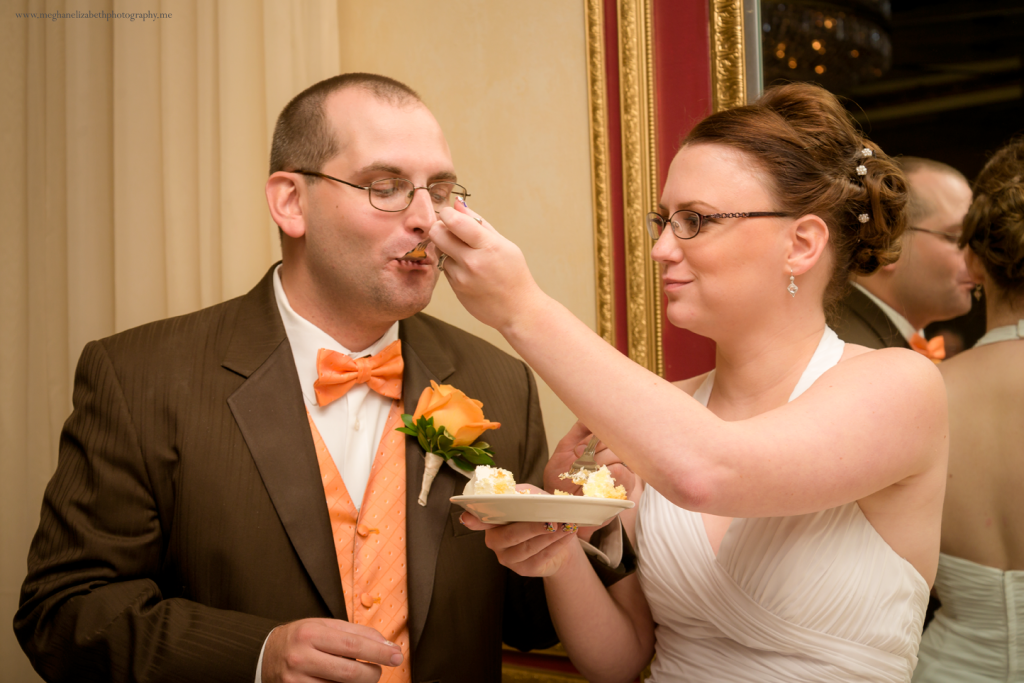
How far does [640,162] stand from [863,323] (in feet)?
2.52

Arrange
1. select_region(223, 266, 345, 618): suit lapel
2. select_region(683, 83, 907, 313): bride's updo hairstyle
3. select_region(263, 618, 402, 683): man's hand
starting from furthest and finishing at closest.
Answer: select_region(223, 266, 345, 618): suit lapel → select_region(683, 83, 907, 313): bride's updo hairstyle → select_region(263, 618, 402, 683): man's hand

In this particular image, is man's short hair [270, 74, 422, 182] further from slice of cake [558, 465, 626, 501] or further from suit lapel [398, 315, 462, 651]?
slice of cake [558, 465, 626, 501]

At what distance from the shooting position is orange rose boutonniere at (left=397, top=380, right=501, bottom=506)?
176 cm

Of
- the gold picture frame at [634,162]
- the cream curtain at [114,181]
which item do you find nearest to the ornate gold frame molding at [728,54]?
the gold picture frame at [634,162]

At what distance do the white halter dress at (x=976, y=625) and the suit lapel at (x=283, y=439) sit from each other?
54.5 inches

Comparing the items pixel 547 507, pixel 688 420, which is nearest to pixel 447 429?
pixel 547 507

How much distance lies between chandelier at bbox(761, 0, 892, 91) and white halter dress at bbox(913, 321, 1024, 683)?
73 centimetres

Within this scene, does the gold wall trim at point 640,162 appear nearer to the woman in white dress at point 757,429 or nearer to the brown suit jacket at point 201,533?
the woman in white dress at point 757,429

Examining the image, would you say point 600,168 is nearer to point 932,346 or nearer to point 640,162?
point 640,162

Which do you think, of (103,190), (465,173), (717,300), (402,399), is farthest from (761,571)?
(103,190)

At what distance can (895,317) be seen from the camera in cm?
200

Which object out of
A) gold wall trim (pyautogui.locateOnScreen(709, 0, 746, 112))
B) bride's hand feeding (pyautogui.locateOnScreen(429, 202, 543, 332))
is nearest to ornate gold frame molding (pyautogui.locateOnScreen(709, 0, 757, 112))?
gold wall trim (pyautogui.locateOnScreen(709, 0, 746, 112))

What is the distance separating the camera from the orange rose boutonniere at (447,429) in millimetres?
1763

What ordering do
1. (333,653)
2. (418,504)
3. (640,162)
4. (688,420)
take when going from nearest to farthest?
(688,420) < (333,653) < (418,504) < (640,162)
